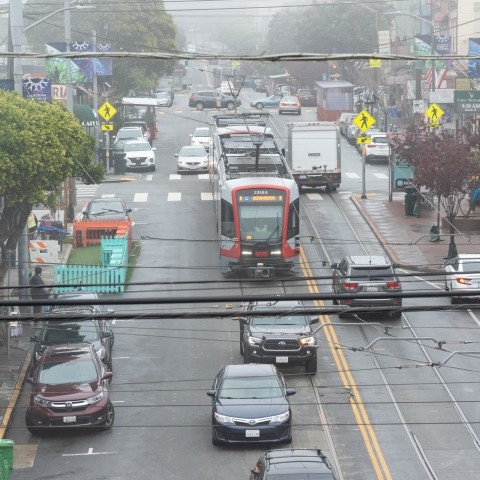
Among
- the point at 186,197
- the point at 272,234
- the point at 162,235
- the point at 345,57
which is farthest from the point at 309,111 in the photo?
the point at 345,57

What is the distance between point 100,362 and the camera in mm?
26719

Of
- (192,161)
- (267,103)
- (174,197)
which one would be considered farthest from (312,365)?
(267,103)

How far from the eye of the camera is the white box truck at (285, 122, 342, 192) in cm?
5203

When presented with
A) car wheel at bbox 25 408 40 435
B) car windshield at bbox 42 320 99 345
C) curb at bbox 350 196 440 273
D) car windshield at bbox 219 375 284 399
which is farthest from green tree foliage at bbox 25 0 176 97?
car windshield at bbox 219 375 284 399

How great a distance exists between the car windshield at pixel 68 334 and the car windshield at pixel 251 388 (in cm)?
530

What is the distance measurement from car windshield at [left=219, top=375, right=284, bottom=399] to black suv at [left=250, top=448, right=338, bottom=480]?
3.64m

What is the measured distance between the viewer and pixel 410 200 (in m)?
47.1

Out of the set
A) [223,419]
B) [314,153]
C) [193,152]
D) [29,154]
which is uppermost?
[29,154]

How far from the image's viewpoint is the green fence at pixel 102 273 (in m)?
36.1

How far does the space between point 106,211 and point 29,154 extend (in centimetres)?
1376

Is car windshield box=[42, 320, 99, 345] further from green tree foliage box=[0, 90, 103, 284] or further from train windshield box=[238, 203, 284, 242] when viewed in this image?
train windshield box=[238, 203, 284, 242]

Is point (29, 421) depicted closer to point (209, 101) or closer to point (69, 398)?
point (69, 398)

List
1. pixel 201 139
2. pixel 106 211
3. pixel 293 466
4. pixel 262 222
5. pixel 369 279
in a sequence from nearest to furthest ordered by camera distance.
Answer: pixel 293 466 < pixel 369 279 < pixel 262 222 < pixel 106 211 < pixel 201 139

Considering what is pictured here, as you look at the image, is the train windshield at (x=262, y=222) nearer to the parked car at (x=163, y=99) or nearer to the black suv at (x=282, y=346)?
the black suv at (x=282, y=346)
